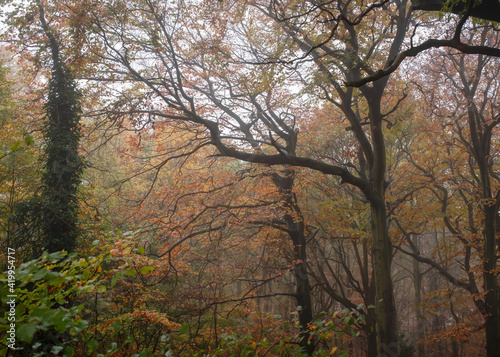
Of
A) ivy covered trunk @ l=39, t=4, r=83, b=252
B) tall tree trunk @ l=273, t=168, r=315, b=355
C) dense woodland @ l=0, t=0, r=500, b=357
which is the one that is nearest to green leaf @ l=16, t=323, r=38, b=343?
dense woodland @ l=0, t=0, r=500, b=357

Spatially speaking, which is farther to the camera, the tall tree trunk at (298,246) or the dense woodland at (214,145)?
the tall tree trunk at (298,246)

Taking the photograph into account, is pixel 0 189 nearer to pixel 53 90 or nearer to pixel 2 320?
pixel 53 90

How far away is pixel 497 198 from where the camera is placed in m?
8.49

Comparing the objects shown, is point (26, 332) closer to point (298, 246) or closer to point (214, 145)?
point (214, 145)

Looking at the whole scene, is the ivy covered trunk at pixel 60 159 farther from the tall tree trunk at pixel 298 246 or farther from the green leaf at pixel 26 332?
the green leaf at pixel 26 332

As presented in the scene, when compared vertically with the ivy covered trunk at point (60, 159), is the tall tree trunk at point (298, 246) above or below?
below

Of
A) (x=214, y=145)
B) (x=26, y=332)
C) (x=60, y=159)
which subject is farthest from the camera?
(x=60, y=159)

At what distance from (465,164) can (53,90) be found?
15.0 m

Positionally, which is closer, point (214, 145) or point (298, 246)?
point (214, 145)

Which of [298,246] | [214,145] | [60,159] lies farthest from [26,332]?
[60,159]

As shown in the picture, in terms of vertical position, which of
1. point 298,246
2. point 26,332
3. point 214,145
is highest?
point 214,145

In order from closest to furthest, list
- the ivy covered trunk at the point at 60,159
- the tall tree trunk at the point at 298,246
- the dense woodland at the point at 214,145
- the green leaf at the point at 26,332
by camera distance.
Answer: the green leaf at the point at 26,332 < the dense woodland at the point at 214,145 < the ivy covered trunk at the point at 60,159 < the tall tree trunk at the point at 298,246

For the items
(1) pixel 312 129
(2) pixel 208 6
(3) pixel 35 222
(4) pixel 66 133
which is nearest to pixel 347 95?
(2) pixel 208 6

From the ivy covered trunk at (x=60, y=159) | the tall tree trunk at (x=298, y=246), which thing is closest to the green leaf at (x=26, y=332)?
the tall tree trunk at (x=298, y=246)
